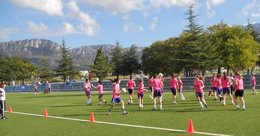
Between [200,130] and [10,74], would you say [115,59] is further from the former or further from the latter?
[200,130]

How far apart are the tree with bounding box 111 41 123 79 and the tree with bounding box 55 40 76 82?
52.0 feet

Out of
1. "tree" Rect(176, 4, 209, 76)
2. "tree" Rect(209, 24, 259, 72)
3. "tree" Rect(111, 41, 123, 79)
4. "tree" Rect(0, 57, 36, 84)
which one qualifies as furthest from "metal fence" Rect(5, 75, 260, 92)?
"tree" Rect(0, 57, 36, 84)

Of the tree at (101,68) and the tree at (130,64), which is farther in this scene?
the tree at (130,64)

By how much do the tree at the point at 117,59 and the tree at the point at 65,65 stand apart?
52.0ft

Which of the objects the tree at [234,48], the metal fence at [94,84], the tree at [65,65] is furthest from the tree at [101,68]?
the tree at [234,48]

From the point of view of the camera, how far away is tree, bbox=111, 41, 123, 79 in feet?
359

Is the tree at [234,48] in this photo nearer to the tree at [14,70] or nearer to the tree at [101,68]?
the tree at [101,68]

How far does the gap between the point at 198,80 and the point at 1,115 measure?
432 inches

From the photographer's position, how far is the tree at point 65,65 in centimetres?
9356

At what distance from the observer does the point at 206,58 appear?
6141cm

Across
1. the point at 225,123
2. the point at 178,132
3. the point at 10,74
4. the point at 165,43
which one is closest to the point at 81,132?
the point at 178,132

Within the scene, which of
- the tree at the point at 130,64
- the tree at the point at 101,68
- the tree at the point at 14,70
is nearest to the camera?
the tree at the point at 101,68

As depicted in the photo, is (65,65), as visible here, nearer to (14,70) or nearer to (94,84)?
(94,84)

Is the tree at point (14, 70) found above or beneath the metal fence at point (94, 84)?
above
